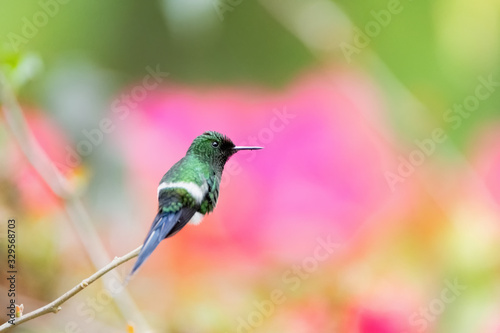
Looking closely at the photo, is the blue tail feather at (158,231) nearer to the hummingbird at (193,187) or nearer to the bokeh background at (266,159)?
the hummingbird at (193,187)

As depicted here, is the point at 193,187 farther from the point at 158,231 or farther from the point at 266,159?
the point at 266,159

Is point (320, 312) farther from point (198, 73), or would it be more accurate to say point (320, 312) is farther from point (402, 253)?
point (198, 73)

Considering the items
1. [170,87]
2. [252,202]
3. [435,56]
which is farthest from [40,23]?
[435,56]

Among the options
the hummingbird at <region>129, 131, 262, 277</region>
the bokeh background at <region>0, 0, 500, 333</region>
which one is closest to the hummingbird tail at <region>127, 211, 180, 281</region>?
the hummingbird at <region>129, 131, 262, 277</region>

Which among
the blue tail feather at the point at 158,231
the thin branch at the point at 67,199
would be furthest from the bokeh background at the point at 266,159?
the blue tail feather at the point at 158,231

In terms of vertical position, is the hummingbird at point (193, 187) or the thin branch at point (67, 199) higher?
the thin branch at point (67, 199)

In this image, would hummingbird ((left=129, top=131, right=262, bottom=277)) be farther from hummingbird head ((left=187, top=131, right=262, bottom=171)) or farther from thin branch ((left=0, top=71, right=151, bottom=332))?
thin branch ((left=0, top=71, right=151, bottom=332))
